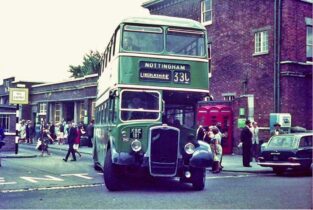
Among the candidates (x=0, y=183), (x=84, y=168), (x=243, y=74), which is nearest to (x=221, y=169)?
(x=84, y=168)

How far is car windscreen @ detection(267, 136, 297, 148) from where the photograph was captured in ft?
52.8

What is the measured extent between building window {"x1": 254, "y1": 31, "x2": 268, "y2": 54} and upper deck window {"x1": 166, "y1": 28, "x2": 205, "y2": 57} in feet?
44.2

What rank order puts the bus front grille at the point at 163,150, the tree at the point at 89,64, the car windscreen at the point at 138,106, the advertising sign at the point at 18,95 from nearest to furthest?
1. the bus front grille at the point at 163,150
2. the car windscreen at the point at 138,106
3. the advertising sign at the point at 18,95
4. the tree at the point at 89,64

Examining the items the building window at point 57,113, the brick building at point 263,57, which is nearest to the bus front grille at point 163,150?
the brick building at point 263,57

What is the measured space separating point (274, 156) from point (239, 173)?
1451mm

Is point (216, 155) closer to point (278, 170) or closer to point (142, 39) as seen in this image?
point (278, 170)

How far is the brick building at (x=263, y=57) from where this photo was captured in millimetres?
24125

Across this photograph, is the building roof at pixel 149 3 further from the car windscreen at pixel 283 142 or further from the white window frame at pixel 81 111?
the car windscreen at pixel 283 142

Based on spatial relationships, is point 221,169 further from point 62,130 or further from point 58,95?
point 58,95

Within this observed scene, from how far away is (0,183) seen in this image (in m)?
12.9

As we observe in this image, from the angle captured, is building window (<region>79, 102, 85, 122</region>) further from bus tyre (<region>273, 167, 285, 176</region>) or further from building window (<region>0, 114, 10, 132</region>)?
bus tyre (<region>273, 167, 285, 176</region>)

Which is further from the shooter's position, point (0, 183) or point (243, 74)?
point (243, 74)

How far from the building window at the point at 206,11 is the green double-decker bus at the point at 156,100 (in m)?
16.9

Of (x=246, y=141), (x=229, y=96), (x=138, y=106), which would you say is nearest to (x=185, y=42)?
(x=138, y=106)
